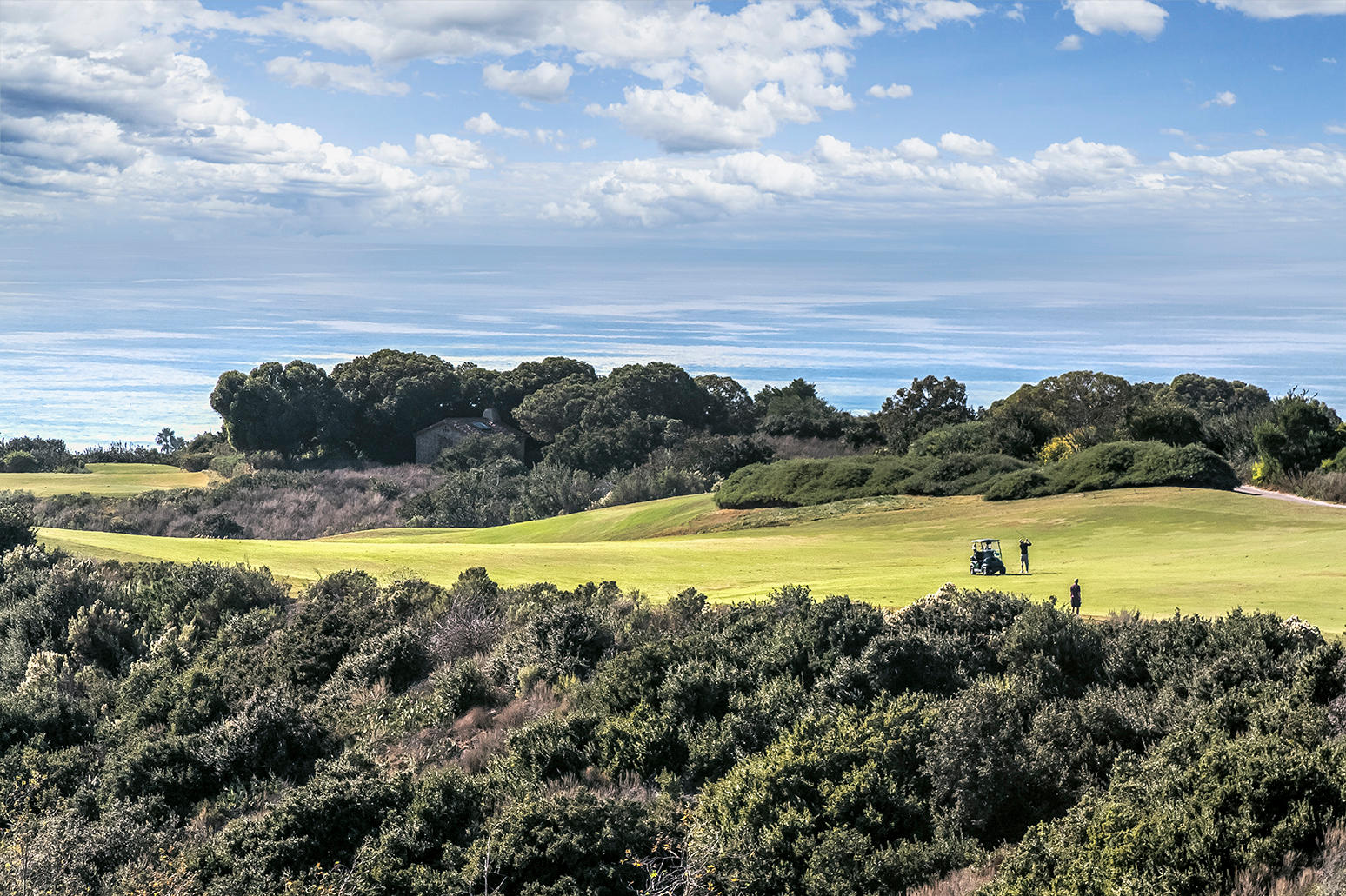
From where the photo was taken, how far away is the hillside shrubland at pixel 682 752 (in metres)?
8.84

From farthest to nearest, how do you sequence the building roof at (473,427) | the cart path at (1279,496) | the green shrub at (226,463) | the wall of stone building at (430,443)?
the wall of stone building at (430,443) → the building roof at (473,427) → the green shrub at (226,463) → the cart path at (1279,496)

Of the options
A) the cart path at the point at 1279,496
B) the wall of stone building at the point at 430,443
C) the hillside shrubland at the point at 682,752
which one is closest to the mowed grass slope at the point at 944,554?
the cart path at the point at 1279,496

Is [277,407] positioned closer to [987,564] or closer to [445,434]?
[445,434]

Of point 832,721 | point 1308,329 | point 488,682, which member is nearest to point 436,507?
point 488,682

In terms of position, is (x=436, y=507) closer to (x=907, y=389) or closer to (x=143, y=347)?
(x=907, y=389)

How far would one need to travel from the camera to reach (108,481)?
4806cm

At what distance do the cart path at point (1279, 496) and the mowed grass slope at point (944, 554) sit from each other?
978 millimetres

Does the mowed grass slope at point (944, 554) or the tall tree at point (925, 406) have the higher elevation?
the tall tree at point (925, 406)

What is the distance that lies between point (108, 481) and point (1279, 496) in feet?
144

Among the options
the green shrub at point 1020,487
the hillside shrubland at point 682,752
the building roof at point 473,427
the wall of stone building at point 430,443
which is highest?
the building roof at point 473,427

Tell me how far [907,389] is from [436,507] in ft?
72.2

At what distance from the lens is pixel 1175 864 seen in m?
7.80

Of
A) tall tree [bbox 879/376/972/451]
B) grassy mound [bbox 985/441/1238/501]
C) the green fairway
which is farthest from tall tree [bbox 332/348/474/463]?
grassy mound [bbox 985/441/1238/501]

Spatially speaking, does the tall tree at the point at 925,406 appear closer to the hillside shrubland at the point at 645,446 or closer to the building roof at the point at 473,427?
the hillside shrubland at the point at 645,446
